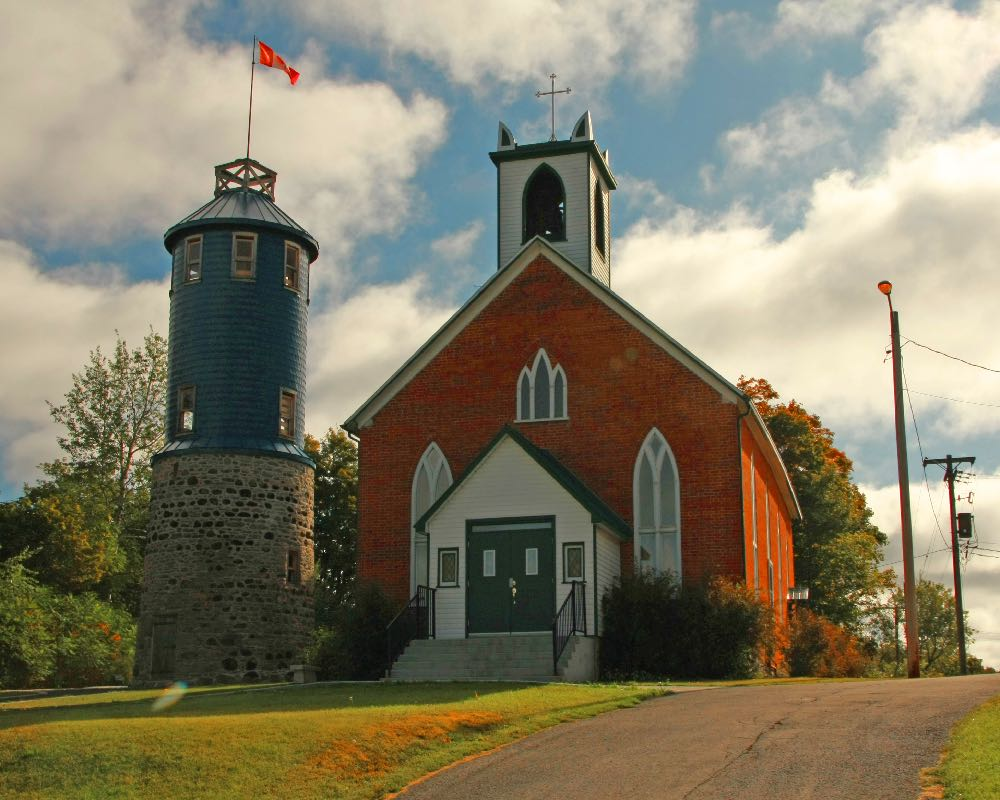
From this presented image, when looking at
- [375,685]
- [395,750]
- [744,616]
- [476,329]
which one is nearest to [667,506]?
[744,616]

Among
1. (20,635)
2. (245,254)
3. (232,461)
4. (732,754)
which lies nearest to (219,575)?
(232,461)

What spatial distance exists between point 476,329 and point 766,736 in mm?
18352

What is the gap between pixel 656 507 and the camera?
29.3 meters

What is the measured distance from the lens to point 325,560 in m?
51.5

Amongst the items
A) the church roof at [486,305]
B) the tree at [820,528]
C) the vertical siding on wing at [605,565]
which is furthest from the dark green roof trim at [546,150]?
the tree at [820,528]

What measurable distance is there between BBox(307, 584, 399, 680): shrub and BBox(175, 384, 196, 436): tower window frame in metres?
9.35

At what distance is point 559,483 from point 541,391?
13.5ft

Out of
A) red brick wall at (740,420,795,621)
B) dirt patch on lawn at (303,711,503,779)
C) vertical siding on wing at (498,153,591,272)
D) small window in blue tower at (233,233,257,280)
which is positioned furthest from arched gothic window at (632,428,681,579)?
small window in blue tower at (233,233,257,280)

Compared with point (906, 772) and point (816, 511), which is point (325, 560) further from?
point (906, 772)

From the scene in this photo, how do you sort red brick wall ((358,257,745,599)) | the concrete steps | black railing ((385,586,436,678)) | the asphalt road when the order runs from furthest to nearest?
1. red brick wall ((358,257,745,599))
2. black railing ((385,586,436,678))
3. the concrete steps
4. the asphalt road

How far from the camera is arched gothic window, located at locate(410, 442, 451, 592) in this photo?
101 ft

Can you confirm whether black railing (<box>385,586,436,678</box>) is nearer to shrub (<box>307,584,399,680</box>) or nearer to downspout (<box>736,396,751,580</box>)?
shrub (<box>307,584,399,680</box>)

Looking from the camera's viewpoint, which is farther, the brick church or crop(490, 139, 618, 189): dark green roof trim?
crop(490, 139, 618, 189): dark green roof trim

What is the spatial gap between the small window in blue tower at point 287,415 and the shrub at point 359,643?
8727 mm
